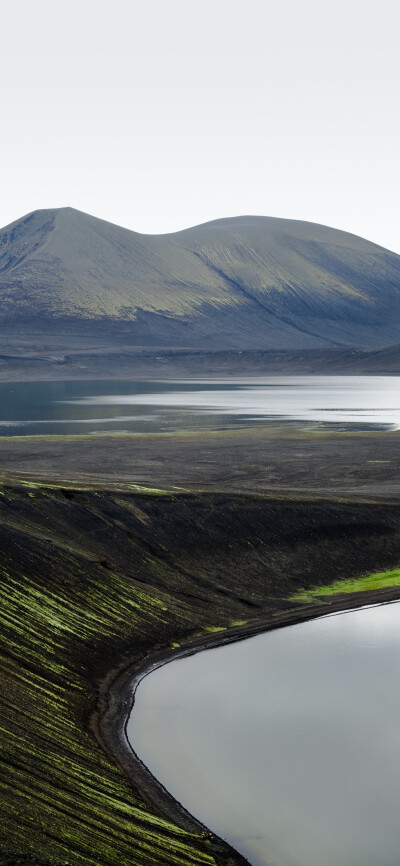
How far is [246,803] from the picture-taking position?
26.3 meters

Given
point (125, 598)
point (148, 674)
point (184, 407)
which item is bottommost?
point (148, 674)

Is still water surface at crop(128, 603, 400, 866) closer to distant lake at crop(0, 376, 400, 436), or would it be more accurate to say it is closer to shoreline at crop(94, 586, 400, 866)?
shoreline at crop(94, 586, 400, 866)

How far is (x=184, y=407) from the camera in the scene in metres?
139

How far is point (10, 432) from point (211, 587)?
61306 millimetres

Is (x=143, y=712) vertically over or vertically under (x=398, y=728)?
under

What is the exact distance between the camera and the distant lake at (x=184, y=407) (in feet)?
369

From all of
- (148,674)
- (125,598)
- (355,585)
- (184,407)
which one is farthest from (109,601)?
(184,407)

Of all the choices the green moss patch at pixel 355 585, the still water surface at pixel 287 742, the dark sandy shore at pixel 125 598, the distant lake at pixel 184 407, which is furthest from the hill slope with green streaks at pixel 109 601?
the distant lake at pixel 184 407

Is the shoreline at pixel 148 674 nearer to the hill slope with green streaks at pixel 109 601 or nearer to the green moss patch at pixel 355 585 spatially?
the hill slope with green streaks at pixel 109 601

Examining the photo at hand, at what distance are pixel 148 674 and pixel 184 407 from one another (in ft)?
339

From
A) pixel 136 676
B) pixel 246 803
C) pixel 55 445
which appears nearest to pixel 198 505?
pixel 136 676

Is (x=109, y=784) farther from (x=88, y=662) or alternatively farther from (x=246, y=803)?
(x=88, y=662)

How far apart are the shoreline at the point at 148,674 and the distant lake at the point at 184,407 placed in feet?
196

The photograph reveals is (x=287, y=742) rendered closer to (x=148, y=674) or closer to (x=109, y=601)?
(x=148, y=674)
